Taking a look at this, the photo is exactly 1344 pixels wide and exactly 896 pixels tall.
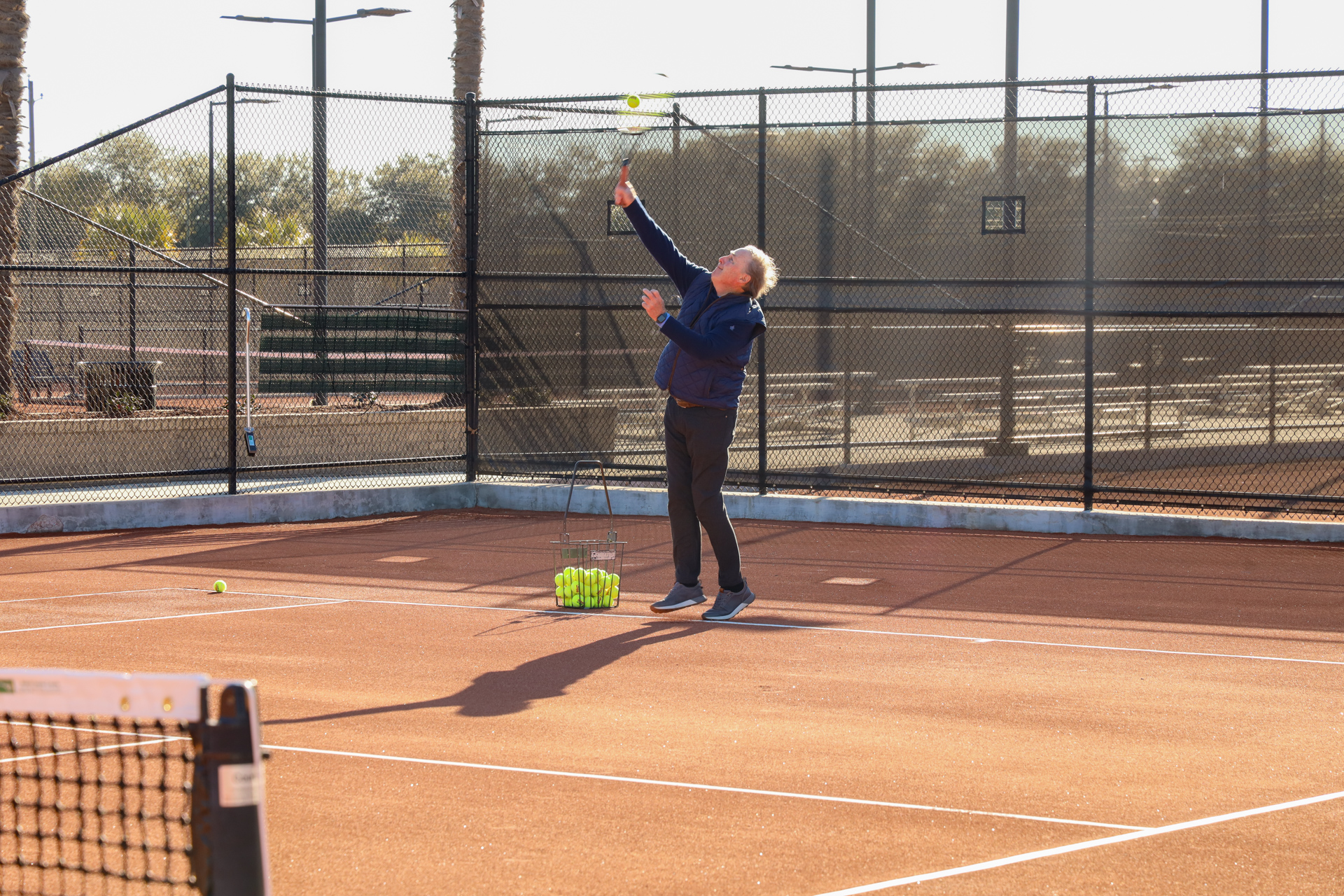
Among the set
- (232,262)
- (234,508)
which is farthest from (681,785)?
(234,508)

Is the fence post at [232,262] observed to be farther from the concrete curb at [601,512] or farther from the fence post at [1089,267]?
the fence post at [1089,267]

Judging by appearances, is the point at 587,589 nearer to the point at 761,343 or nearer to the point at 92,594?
the point at 92,594

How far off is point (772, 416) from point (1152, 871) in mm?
11269

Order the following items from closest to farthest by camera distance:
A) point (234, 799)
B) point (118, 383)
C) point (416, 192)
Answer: point (234, 799)
point (118, 383)
point (416, 192)

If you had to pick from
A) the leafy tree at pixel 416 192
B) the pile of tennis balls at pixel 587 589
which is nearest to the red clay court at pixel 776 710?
the pile of tennis balls at pixel 587 589

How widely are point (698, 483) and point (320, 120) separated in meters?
8.92

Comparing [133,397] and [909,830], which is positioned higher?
[133,397]

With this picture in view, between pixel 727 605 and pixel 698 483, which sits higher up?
pixel 698 483

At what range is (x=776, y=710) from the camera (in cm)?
603

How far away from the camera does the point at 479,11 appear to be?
61.4ft

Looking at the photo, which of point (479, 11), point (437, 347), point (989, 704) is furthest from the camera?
point (479, 11)

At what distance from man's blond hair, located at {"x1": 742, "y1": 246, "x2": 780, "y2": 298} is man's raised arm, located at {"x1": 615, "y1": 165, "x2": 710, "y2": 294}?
1.09 ft

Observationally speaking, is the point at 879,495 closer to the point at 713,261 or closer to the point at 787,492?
the point at 787,492

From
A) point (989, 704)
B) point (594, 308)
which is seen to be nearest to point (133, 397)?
point (594, 308)
